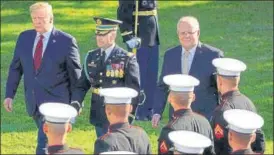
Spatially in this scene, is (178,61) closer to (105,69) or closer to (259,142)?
(105,69)

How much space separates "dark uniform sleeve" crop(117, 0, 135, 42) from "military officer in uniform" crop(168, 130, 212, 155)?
14.9ft

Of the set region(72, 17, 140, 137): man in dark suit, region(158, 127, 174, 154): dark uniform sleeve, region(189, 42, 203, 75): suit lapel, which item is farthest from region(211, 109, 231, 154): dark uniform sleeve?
region(72, 17, 140, 137): man in dark suit

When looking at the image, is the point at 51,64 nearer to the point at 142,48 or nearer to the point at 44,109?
the point at 44,109

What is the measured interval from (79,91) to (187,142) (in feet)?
8.93

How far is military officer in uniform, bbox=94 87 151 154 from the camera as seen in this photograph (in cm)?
662

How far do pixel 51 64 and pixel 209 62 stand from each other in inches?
68.2

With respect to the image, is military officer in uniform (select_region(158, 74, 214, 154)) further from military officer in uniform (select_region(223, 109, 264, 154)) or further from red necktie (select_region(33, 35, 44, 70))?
red necktie (select_region(33, 35, 44, 70))

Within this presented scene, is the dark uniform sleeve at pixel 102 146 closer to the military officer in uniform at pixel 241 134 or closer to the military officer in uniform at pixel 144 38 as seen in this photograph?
the military officer in uniform at pixel 241 134

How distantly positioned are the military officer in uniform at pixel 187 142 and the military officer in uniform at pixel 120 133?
1.39 feet

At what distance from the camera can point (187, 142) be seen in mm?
6133

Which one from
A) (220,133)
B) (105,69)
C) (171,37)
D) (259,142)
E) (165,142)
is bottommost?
(171,37)

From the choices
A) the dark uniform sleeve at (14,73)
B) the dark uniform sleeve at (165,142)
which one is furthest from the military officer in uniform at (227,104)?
the dark uniform sleeve at (14,73)

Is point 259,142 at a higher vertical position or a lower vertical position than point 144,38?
lower

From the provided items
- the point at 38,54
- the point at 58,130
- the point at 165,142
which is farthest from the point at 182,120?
the point at 38,54
